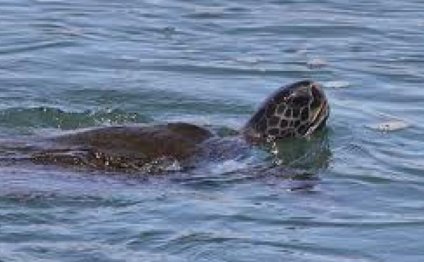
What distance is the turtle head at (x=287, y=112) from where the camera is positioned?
798 centimetres

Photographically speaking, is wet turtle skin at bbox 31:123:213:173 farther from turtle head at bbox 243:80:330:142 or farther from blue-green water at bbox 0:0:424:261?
turtle head at bbox 243:80:330:142

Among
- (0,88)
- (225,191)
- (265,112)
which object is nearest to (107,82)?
(0,88)

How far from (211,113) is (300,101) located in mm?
1119

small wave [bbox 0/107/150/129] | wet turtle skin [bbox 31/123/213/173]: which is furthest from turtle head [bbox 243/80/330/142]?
small wave [bbox 0/107/150/129]

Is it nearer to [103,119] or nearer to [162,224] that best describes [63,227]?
[162,224]

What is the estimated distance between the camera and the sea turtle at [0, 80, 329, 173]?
7113 millimetres

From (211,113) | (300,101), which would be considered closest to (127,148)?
(300,101)

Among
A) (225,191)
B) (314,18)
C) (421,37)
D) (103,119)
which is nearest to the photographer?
(225,191)

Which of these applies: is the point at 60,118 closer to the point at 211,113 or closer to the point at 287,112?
the point at 211,113

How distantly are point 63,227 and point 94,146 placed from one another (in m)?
1.11

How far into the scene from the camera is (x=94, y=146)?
718 cm

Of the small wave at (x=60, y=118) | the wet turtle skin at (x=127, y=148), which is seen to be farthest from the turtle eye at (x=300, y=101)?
the small wave at (x=60, y=118)

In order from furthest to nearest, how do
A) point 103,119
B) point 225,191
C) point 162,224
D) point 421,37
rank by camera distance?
point 421,37, point 103,119, point 225,191, point 162,224

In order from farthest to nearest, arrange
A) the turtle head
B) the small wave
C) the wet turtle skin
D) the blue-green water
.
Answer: the small wave → the turtle head → the wet turtle skin → the blue-green water
